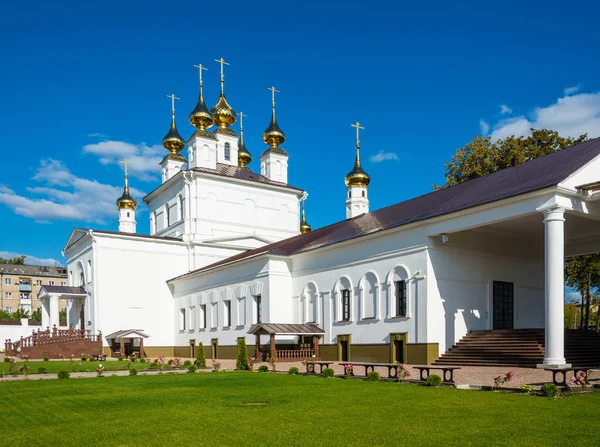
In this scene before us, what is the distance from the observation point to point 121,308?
38750 millimetres

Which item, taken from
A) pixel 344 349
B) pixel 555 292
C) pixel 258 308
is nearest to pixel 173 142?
pixel 258 308

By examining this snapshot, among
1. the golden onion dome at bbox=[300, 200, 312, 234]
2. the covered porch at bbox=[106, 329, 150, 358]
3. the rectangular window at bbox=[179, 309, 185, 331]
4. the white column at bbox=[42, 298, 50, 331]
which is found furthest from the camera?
the golden onion dome at bbox=[300, 200, 312, 234]

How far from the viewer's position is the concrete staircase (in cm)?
2000

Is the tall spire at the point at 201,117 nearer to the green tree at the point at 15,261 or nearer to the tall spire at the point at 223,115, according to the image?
the tall spire at the point at 223,115

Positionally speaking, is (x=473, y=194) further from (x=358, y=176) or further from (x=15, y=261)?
(x=15, y=261)

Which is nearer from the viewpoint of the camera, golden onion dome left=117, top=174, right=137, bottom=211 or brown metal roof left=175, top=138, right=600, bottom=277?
brown metal roof left=175, top=138, right=600, bottom=277

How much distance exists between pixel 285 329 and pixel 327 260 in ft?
13.0

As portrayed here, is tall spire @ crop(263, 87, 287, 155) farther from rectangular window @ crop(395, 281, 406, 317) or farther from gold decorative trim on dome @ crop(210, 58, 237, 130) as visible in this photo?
rectangular window @ crop(395, 281, 406, 317)

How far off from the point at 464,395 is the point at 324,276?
16227 millimetres

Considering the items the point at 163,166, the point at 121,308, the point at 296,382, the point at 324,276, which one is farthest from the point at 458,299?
the point at 163,166

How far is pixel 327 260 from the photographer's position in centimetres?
2884

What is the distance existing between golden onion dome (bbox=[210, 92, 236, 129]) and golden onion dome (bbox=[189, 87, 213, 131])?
1.18 meters

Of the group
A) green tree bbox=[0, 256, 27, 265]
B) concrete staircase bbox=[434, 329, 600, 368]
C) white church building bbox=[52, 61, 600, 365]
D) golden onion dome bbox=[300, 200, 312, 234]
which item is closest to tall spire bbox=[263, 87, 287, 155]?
white church building bbox=[52, 61, 600, 365]

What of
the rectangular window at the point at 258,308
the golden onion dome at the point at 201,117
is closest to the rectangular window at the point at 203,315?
the rectangular window at the point at 258,308
